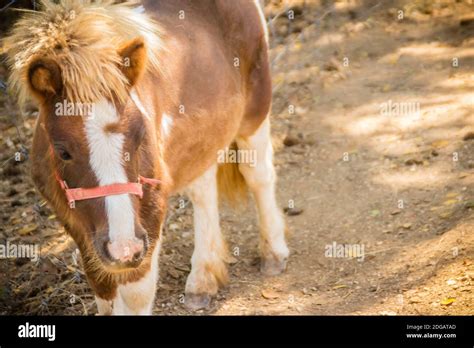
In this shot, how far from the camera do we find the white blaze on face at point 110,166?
332cm

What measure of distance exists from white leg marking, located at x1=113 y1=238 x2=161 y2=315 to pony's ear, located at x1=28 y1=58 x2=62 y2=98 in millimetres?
1121

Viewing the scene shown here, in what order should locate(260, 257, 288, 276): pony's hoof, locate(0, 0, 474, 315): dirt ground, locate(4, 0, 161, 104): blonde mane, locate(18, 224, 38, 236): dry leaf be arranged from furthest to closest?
locate(18, 224, 38, 236): dry leaf
locate(260, 257, 288, 276): pony's hoof
locate(0, 0, 474, 315): dirt ground
locate(4, 0, 161, 104): blonde mane

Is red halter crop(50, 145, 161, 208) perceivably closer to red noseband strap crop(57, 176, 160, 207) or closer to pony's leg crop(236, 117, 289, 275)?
red noseband strap crop(57, 176, 160, 207)

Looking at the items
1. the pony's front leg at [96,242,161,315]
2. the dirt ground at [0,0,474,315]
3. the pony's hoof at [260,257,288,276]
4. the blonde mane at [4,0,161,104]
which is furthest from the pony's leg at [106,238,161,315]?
the pony's hoof at [260,257,288,276]

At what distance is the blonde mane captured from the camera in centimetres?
339

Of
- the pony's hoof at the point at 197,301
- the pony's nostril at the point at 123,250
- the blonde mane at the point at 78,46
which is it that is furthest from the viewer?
the pony's hoof at the point at 197,301

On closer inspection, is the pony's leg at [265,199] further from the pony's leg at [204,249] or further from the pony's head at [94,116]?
the pony's head at [94,116]

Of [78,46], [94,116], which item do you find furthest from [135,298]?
[78,46]

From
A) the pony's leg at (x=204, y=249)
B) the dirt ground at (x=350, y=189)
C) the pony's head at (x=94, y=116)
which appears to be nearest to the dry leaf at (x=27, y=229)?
the dirt ground at (x=350, y=189)

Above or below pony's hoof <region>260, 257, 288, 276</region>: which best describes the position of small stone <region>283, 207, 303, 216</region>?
above

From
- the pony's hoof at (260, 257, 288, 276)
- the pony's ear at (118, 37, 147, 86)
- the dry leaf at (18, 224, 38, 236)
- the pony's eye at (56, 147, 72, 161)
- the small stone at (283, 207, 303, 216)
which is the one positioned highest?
the pony's ear at (118, 37, 147, 86)

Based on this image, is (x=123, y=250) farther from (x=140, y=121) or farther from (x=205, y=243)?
(x=205, y=243)
